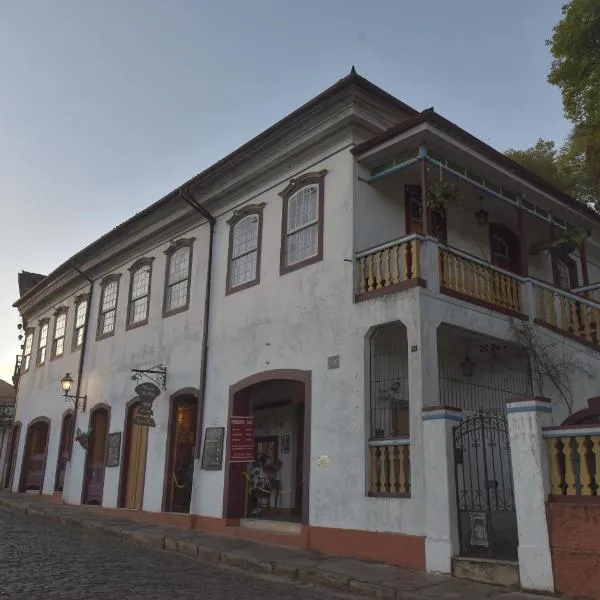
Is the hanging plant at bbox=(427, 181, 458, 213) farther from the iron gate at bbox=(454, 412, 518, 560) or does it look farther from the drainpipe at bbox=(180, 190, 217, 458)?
the drainpipe at bbox=(180, 190, 217, 458)

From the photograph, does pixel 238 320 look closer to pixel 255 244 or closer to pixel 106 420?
pixel 255 244

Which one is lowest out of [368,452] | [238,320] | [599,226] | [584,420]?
[368,452]

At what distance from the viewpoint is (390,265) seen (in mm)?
10258

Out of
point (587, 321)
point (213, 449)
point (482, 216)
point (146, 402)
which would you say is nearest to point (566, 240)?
point (587, 321)

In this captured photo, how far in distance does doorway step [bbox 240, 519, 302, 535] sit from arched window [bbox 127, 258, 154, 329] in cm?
642

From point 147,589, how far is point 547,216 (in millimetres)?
9919

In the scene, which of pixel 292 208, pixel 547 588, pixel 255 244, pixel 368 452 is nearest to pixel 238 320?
pixel 255 244

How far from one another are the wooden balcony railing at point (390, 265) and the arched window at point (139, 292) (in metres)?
7.61

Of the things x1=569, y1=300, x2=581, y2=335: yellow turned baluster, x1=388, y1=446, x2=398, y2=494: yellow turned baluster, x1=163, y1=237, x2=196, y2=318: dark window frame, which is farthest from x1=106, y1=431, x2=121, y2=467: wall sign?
x1=569, y1=300, x2=581, y2=335: yellow turned baluster

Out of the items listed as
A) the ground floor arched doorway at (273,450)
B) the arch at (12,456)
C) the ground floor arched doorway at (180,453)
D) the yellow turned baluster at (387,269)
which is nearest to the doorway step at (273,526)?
the ground floor arched doorway at (273,450)

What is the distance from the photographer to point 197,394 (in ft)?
44.6

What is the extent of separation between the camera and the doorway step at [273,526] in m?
10.8

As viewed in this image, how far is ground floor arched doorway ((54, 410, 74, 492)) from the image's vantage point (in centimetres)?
1914

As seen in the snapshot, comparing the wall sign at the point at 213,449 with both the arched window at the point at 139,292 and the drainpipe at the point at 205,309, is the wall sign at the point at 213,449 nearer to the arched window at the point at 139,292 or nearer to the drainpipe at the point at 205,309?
the drainpipe at the point at 205,309
